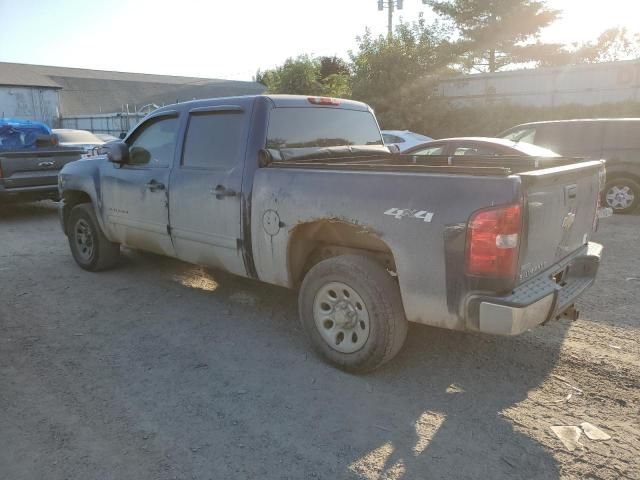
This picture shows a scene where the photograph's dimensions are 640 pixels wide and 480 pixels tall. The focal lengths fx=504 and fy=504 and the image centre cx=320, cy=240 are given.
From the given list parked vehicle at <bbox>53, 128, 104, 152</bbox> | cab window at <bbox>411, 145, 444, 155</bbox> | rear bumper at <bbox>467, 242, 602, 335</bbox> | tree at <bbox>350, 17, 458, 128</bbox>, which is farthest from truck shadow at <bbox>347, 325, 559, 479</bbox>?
tree at <bbox>350, 17, 458, 128</bbox>

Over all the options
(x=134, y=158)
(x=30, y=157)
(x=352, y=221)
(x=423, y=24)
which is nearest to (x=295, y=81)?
(x=423, y=24)

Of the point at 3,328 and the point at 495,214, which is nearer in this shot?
the point at 495,214

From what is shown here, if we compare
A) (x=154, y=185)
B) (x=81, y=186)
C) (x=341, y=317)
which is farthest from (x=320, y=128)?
(x=81, y=186)

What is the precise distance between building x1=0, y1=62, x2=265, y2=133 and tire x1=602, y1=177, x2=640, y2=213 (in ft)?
83.1

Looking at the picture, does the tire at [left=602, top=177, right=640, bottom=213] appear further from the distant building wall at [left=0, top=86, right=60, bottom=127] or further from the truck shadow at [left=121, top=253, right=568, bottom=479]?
the distant building wall at [left=0, top=86, right=60, bottom=127]

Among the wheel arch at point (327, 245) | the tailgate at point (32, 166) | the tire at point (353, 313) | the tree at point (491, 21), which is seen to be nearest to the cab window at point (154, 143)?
the wheel arch at point (327, 245)

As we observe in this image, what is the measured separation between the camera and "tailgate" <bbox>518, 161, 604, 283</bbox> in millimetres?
2875

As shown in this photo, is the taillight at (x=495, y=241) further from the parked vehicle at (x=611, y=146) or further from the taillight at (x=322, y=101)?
the parked vehicle at (x=611, y=146)

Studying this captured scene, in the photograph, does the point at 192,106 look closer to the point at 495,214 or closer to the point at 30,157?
the point at 495,214

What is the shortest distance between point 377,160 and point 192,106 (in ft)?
5.85

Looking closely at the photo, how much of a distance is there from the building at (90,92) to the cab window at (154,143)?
25.1 meters

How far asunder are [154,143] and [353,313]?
2.83 m

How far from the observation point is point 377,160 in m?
4.77

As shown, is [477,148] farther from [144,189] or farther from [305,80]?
[305,80]
